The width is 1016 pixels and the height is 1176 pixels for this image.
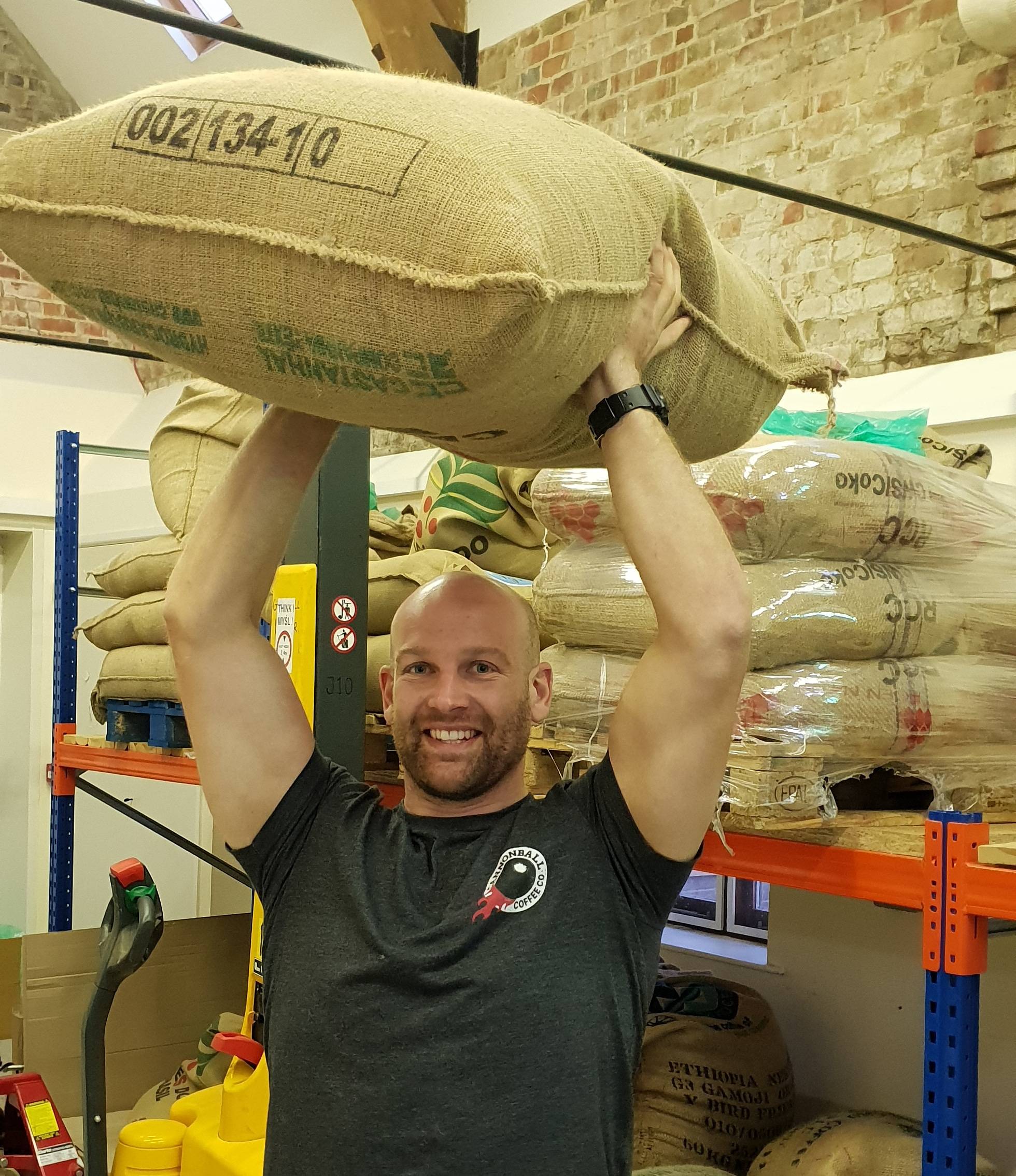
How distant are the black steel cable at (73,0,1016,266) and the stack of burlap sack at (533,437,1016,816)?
664 millimetres

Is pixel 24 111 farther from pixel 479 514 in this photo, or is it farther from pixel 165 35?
pixel 479 514

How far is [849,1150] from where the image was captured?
8.86 feet

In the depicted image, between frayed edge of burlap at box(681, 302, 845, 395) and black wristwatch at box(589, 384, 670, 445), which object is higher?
frayed edge of burlap at box(681, 302, 845, 395)

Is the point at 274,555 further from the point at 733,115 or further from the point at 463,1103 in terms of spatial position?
the point at 733,115

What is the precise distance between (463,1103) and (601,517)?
1311mm

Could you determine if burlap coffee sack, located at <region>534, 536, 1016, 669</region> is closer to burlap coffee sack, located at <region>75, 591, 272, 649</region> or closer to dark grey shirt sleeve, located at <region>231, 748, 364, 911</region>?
dark grey shirt sleeve, located at <region>231, 748, 364, 911</region>

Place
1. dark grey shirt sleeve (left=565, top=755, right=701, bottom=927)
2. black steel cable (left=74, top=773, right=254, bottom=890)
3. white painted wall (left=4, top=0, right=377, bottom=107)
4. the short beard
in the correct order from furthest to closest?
1. white painted wall (left=4, top=0, right=377, bottom=107)
2. black steel cable (left=74, top=773, right=254, bottom=890)
3. the short beard
4. dark grey shirt sleeve (left=565, top=755, right=701, bottom=927)

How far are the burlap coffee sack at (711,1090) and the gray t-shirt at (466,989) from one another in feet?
5.40

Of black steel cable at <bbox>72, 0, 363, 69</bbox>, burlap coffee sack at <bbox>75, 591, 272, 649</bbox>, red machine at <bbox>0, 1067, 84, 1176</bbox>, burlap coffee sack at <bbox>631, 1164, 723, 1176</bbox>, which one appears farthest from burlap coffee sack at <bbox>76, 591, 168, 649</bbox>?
burlap coffee sack at <bbox>631, 1164, 723, 1176</bbox>

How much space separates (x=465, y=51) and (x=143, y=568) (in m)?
2.86

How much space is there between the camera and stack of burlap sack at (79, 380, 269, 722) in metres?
3.81

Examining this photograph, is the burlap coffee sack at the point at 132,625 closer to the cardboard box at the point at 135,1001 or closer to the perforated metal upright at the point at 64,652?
the perforated metal upright at the point at 64,652

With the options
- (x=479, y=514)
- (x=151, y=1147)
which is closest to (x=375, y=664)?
(x=479, y=514)

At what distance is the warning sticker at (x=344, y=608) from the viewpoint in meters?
→ 2.73
